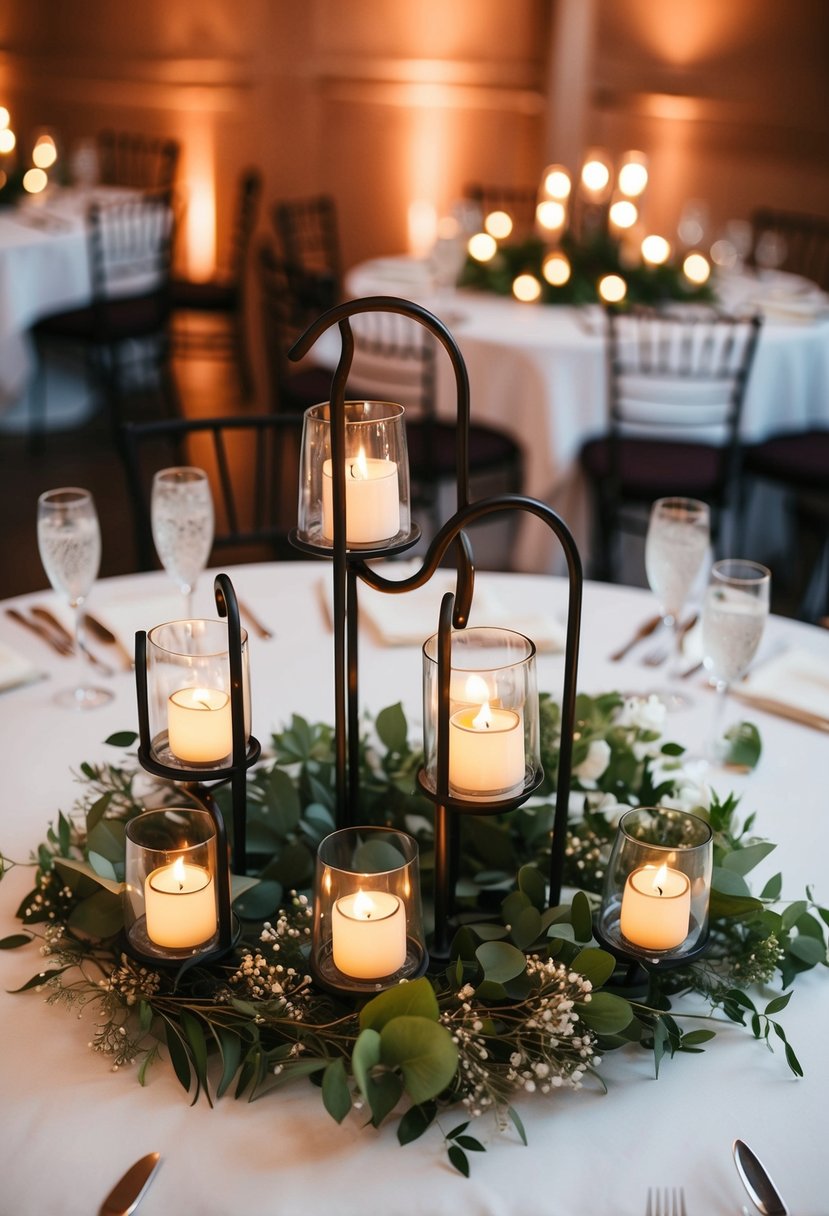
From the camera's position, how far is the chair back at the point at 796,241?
5141mm

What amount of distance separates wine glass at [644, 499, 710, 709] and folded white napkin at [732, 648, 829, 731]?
103 mm

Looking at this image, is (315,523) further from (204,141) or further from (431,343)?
(204,141)

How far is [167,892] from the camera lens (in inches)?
36.2

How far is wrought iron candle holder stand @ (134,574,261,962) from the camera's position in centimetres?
92

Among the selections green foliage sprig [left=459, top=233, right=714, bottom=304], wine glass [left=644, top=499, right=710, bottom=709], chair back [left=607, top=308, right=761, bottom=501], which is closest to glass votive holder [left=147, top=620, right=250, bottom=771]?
wine glass [left=644, top=499, right=710, bottom=709]

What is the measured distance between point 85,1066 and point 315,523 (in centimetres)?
43

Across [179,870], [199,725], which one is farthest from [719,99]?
[179,870]

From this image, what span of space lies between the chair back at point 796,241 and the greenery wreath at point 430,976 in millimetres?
4360

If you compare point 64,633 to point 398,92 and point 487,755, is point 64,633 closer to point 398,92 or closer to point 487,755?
point 487,755

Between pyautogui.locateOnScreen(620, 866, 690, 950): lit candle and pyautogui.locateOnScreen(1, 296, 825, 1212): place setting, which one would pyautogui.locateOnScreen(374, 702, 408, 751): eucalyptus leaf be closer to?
pyautogui.locateOnScreen(1, 296, 825, 1212): place setting

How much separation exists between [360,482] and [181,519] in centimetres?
65

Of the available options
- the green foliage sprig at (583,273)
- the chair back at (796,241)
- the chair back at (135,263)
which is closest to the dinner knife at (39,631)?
the green foliage sprig at (583,273)

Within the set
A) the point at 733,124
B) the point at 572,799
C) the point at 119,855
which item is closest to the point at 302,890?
the point at 119,855

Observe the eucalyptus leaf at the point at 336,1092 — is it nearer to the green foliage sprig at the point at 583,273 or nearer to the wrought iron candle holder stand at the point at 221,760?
the wrought iron candle holder stand at the point at 221,760
